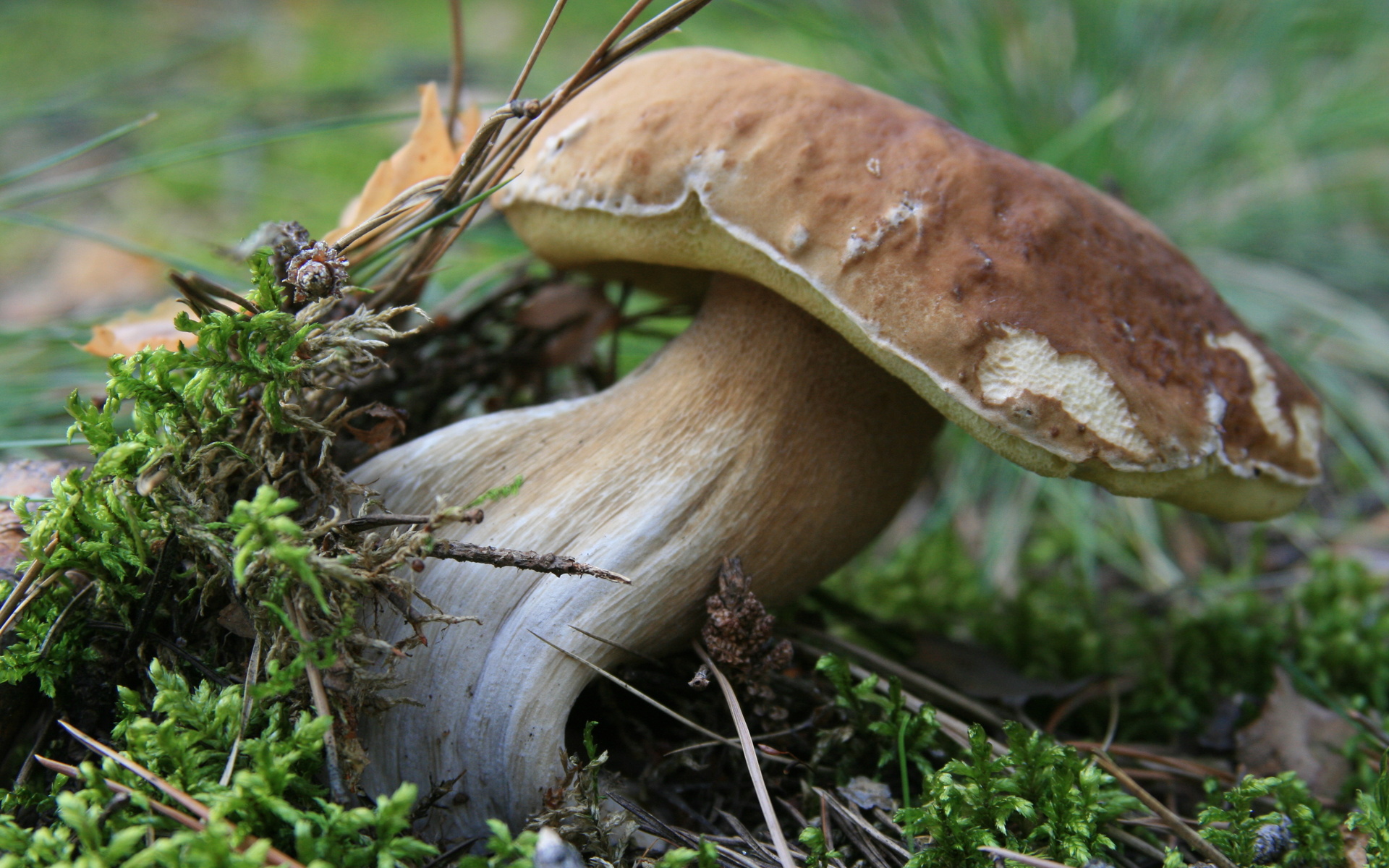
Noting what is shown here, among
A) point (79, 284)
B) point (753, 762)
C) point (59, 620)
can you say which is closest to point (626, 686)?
point (753, 762)

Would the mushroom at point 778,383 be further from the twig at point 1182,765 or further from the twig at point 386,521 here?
the twig at point 1182,765

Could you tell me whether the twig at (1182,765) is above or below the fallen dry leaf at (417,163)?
below

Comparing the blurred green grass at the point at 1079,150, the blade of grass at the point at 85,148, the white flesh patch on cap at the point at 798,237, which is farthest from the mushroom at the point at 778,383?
the blurred green grass at the point at 1079,150

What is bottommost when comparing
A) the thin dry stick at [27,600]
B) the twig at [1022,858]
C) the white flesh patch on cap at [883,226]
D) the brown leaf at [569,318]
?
the twig at [1022,858]

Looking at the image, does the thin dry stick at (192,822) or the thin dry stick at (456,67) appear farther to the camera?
the thin dry stick at (456,67)

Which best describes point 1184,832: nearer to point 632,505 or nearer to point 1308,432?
point 1308,432

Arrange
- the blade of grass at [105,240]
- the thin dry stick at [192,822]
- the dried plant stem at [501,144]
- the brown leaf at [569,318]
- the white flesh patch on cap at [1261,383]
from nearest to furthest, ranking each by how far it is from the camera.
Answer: the thin dry stick at [192,822] → the dried plant stem at [501,144] → the white flesh patch on cap at [1261,383] → the blade of grass at [105,240] → the brown leaf at [569,318]
